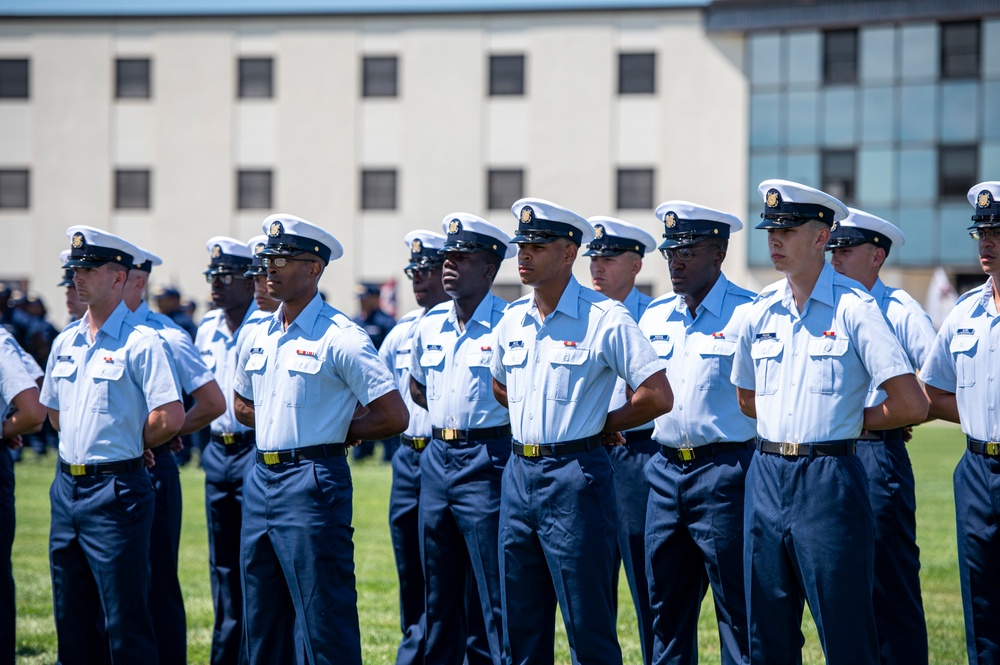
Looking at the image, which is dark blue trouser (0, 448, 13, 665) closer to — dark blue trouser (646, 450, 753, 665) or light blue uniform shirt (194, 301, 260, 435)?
light blue uniform shirt (194, 301, 260, 435)

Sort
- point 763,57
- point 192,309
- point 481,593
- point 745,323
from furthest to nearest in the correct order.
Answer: point 763,57 < point 192,309 < point 481,593 < point 745,323

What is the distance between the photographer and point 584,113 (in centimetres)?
3509

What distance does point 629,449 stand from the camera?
7582 mm

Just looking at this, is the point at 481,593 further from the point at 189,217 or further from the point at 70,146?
the point at 70,146

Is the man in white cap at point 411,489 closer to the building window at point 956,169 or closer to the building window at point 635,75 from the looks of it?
the building window at point 635,75

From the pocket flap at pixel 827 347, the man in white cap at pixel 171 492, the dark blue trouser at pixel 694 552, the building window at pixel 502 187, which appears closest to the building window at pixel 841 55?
the building window at pixel 502 187

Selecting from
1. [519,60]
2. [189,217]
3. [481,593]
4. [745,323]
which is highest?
[519,60]

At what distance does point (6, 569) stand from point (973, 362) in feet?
19.0

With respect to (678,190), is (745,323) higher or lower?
lower

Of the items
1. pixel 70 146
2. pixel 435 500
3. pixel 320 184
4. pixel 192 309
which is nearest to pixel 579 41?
pixel 320 184

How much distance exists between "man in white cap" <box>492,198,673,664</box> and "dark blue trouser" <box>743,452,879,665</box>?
747mm

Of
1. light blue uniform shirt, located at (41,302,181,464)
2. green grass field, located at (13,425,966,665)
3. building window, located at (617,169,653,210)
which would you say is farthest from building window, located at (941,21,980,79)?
light blue uniform shirt, located at (41,302,181,464)

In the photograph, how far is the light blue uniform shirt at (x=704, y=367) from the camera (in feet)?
21.2

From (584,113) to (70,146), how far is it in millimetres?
16285
